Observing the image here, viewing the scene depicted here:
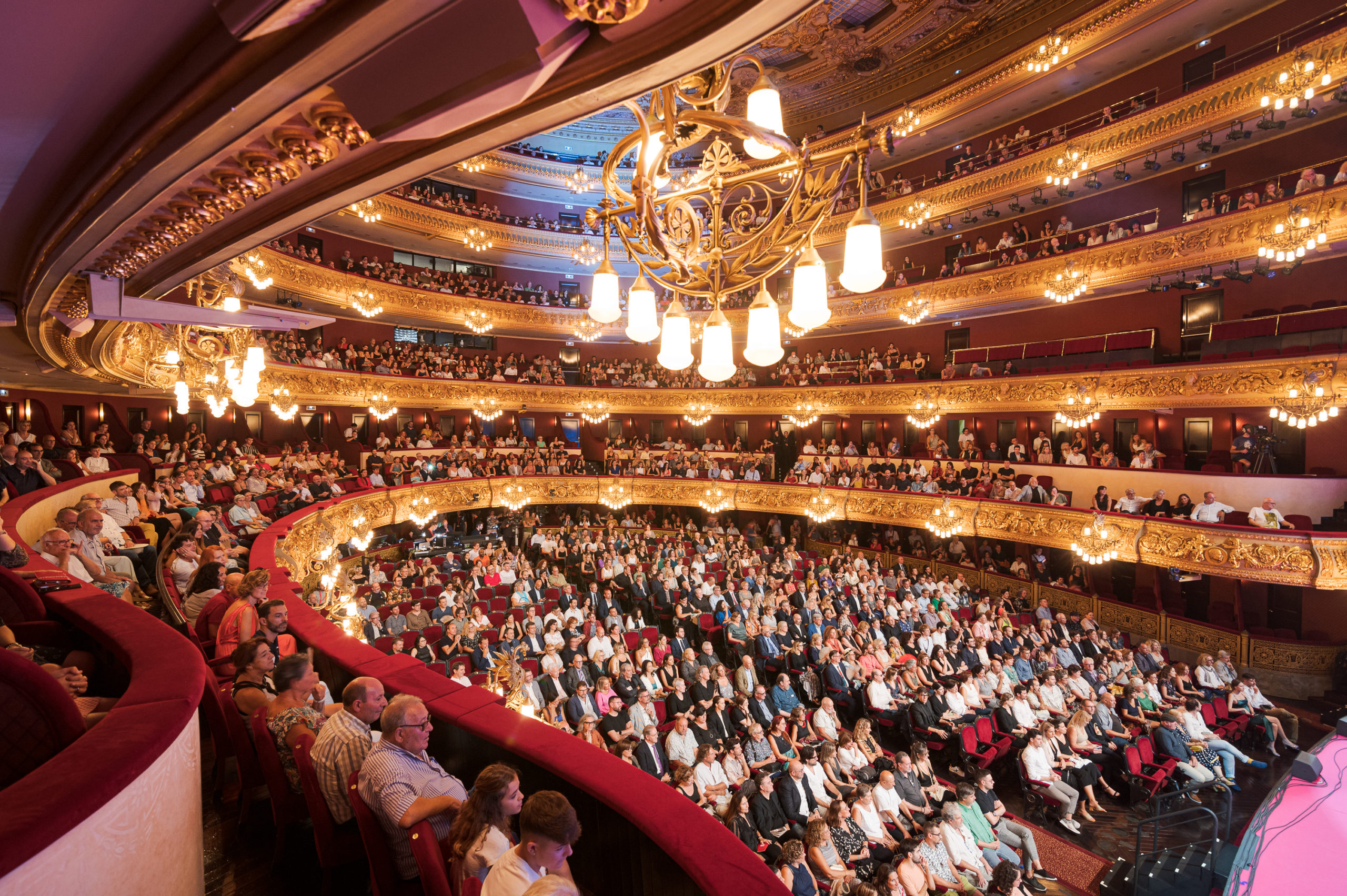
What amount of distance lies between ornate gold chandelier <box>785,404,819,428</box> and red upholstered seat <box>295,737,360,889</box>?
757 inches

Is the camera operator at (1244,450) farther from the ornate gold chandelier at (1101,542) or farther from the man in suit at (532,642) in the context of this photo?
the man in suit at (532,642)

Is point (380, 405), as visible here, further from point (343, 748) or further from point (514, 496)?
point (343, 748)

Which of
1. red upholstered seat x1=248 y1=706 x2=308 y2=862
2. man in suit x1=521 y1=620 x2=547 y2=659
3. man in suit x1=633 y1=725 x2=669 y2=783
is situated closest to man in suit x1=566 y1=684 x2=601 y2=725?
man in suit x1=633 y1=725 x2=669 y2=783

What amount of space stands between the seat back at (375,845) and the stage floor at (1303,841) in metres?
8.48

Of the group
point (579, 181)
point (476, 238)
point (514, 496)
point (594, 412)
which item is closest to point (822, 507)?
point (514, 496)

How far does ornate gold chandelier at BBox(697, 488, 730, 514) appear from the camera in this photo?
65.3 feet

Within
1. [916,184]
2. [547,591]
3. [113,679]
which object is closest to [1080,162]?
[916,184]

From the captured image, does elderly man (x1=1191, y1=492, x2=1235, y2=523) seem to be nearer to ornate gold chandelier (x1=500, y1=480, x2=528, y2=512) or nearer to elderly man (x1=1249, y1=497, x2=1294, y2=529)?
elderly man (x1=1249, y1=497, x2=1294, y2=529)

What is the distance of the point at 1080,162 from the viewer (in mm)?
15445

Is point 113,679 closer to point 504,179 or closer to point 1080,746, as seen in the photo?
point 1080,746

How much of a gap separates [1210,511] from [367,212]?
23.1 m

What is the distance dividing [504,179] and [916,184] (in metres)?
16.4

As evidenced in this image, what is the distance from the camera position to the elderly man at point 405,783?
7.11ft

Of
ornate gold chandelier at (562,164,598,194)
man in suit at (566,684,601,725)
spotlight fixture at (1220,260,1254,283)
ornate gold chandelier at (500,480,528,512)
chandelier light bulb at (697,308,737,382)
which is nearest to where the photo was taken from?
chandelier light bulb at (697,308,737,382)
